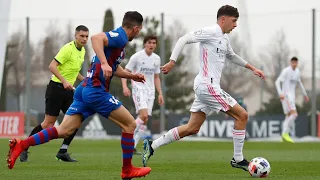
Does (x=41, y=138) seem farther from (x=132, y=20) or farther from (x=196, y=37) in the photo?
(x=196, y=37)

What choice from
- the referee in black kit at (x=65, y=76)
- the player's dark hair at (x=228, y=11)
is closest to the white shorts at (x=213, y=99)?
the player's dark hair at (x=228, y=11)

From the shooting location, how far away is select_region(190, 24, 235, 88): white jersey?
37.7ft

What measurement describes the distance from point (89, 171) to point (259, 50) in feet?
59.5

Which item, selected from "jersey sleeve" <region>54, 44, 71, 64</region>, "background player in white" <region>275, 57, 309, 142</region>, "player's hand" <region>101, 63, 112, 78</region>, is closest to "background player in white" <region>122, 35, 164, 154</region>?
"jersey sleeve" <region>54, 44, 71, 64</region>

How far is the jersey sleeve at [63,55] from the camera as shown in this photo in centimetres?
1385

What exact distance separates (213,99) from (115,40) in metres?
2.71

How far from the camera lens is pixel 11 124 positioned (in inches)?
1112

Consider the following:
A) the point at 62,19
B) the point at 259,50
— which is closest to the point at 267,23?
the point at 259,50

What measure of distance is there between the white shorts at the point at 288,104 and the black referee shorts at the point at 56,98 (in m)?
11.6

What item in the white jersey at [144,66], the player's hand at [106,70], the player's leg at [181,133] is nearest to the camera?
the player's hand at [106,70]

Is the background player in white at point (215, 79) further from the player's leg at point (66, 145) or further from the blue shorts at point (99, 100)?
the player's leg at point (66, 145)

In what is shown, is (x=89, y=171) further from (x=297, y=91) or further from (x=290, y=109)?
(x=297, y=91)

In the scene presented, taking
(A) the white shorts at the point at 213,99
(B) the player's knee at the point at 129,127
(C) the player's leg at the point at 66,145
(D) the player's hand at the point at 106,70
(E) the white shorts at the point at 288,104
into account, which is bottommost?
(E) the white shorts at the point at 288,104

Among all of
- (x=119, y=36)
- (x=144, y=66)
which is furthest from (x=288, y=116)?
(x=119, y=36)
